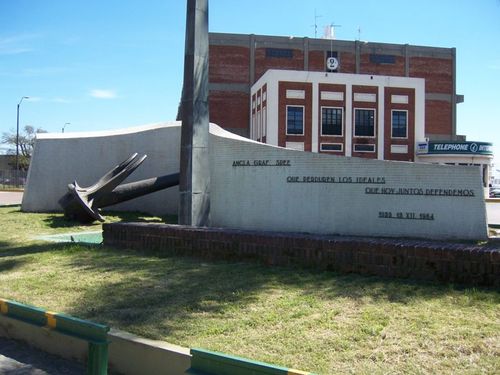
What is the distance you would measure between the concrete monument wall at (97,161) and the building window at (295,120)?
97.8 feet

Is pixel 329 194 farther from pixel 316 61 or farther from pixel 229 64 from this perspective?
pixel 316 61

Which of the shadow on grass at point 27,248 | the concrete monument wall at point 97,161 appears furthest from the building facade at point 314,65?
the shadow on grass at point 27,248

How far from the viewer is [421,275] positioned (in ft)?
19.6

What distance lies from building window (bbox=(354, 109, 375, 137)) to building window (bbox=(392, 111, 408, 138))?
206 centimetres

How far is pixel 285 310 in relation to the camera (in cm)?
529

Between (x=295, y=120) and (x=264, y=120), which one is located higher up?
(x=264, y=120)

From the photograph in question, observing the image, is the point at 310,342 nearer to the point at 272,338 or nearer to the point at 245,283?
the point at 272,338

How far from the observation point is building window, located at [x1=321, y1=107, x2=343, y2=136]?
161 feet

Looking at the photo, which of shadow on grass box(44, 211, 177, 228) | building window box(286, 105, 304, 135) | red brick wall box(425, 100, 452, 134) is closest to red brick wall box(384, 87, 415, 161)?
building window box(286, 105, 304, 135)

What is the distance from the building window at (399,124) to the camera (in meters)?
50.2

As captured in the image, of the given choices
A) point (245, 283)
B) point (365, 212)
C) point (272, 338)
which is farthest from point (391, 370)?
point (365, 212)

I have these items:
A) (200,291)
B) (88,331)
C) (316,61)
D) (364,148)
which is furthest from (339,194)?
(316,61)

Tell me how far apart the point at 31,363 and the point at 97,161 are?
1487 centimetres

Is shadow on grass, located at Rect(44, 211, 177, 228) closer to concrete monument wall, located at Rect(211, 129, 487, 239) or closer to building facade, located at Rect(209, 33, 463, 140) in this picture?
concrete monument wall, located at Rect(211, 129, 487, 239)
